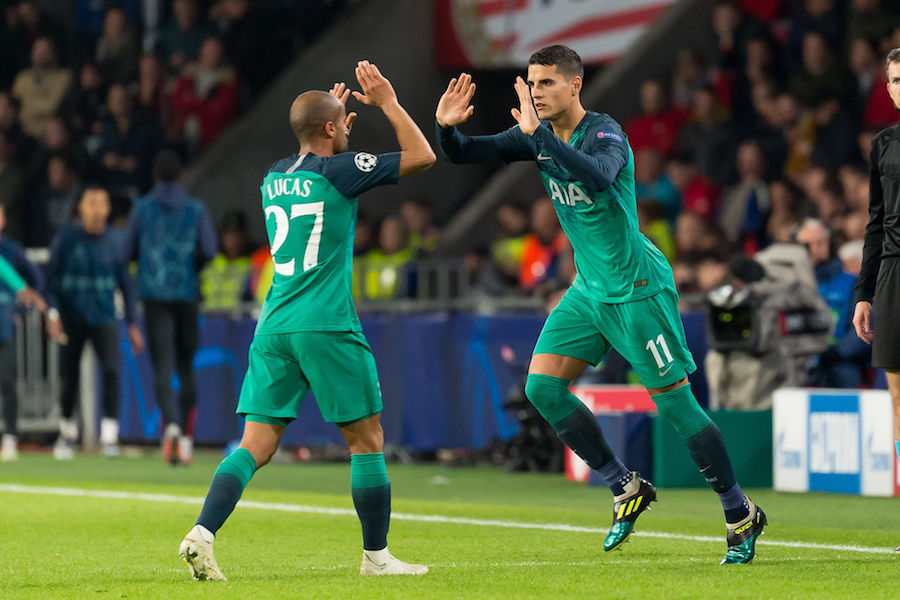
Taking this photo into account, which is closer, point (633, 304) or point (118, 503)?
point (633, 304)

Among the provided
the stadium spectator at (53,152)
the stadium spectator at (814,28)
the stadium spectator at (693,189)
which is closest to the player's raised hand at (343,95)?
the stadium spectator at (693,189)

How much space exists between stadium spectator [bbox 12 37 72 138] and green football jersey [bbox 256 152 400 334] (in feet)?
53.2

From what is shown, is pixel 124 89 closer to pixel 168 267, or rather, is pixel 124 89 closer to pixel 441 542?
pixel 168 267

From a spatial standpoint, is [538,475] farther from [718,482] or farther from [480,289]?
[718,482]

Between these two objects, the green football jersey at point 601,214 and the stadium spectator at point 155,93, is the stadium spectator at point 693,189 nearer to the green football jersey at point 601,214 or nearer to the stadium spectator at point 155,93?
the stadium spectator at point 155,93

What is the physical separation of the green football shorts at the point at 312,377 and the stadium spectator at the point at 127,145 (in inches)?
558

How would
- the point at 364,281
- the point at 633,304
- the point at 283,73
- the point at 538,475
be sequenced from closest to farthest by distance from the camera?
the point at 633,304, the point at 538,475, the point at 364,281, the point at 283,73

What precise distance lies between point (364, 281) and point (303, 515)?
649 centimetres

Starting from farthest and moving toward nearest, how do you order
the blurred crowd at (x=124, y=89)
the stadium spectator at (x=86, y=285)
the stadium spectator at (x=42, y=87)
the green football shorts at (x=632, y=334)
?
the stadium spectator at (x=42, y=87) < the blurred crowd at (x=124, y=89) < the stadium spectator at (x=86, y=285) < the green football shorts at (x=632, y=334)

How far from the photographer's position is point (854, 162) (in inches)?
612

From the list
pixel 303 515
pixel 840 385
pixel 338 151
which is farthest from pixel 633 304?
pixel 840 385

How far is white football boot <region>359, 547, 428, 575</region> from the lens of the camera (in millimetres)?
7016

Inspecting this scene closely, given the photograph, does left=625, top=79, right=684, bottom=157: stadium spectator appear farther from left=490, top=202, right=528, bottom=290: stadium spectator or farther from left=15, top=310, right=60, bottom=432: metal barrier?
left=15, top=310, right=60, bottom=432: metal barrier

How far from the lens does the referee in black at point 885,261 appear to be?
7.56m
